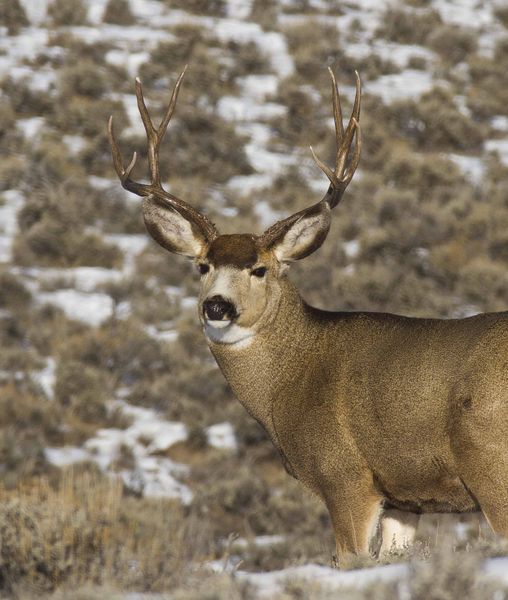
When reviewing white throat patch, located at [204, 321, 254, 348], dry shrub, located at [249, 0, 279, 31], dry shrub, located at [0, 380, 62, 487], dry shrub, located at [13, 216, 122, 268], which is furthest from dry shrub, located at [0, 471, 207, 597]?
dry shrub, located at [249, 0, 279, 31]

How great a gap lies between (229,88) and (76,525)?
625 inches

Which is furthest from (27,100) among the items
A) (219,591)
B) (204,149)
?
(219,591)

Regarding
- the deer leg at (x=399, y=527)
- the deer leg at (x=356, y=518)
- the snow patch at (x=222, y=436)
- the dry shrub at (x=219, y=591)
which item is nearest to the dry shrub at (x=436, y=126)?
the snow patch at (x=222, y=436)

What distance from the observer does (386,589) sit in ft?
11.5

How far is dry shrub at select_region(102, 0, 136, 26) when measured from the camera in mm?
22719

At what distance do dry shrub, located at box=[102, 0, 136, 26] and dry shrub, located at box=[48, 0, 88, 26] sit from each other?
0.47 m

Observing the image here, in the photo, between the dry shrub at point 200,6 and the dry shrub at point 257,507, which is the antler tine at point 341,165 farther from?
the dry shrub at point 200,6

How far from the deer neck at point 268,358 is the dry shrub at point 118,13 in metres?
17.6

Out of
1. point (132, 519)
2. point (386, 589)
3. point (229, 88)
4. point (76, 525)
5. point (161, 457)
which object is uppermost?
point (386, 589)

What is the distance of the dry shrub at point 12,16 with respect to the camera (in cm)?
2190

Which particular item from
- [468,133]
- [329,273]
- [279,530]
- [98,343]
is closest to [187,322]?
[98,343]

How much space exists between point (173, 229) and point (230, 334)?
0.82m

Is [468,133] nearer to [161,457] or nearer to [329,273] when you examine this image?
[329,273]

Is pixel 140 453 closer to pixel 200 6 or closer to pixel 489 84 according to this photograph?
pixel 489 84
